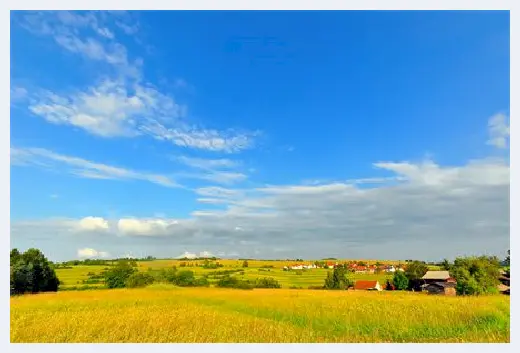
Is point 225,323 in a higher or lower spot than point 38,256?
lower

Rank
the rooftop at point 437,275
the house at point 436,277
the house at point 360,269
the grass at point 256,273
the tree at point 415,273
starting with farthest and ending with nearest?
the house at point 360,269 → the tree at point 415,273 → the rooftop at point 437,275 → the house at point 436,277 → the grass at point 256,273

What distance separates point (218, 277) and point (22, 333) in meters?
24.8

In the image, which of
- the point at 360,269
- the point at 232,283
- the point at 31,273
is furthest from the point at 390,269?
the point at 31,273

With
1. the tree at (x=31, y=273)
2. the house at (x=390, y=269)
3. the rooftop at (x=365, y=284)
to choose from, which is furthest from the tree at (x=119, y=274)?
the house at (x=390, y=269)

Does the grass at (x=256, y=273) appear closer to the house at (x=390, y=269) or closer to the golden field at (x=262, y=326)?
the house at (x=390, y=269)

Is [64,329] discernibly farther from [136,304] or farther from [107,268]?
[107,268]

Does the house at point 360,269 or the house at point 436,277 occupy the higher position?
the house at point 360,269

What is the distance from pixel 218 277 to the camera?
34.6 meters

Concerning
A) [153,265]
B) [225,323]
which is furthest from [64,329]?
[153,265]

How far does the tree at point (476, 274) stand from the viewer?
117 feet

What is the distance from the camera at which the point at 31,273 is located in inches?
912

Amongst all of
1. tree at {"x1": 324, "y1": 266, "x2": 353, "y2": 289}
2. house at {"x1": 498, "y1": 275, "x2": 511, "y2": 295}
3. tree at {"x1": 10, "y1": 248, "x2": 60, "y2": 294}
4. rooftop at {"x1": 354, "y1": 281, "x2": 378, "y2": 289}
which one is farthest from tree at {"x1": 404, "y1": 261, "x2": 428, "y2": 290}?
tree at {"x1": 10, "y1": 248, "x2": 60, "y2": 294}

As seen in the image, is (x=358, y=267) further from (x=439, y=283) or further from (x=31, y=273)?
(x=31, y=273)

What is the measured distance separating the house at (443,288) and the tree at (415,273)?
12.8 feet
